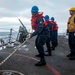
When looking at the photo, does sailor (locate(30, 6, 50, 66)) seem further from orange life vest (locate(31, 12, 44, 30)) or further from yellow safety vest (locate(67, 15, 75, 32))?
yellow safety vest (locate(67, 15, 75, 32))

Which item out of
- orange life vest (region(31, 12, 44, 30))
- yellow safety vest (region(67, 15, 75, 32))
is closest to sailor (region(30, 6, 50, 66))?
orange life vest (region(31, 12, 44, 30))

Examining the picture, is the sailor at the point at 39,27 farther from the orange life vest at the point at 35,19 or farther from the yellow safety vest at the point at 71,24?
the yellow safety vest at the point at 71,24

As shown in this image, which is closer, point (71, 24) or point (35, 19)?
point (35, 19)

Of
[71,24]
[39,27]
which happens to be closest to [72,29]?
[71,24]

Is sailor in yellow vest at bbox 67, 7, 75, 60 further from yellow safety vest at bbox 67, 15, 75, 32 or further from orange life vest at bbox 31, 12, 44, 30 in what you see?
orange life vest at bbox 31, 12, 44, 30

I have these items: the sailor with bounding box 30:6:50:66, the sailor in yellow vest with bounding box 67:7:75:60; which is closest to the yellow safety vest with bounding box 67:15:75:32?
the sailor in yellow vest with bounding box 67:7:75:60

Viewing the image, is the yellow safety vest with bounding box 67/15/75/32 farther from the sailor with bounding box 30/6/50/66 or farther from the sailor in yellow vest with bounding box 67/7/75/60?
A: the sailor with bounding box 30/6/50/66

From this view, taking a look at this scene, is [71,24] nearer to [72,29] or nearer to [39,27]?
[72,29]

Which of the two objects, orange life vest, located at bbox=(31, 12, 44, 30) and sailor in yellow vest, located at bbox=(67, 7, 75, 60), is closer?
orange life vest, located at bbox=(31, 12, 44, 30)

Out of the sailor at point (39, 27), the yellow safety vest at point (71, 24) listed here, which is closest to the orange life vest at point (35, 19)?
the sailor at point (39, 27)

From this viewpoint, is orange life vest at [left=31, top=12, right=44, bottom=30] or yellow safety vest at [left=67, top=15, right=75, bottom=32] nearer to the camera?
orange life vest at [left=31, top=12, right=44, bottom=30]

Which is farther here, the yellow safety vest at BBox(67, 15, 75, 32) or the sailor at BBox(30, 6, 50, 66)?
the yellow safety vest at BBox(67, 15, 75, 32)

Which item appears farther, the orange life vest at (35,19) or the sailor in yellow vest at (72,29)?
the sailor in yellow vest at (72,29)

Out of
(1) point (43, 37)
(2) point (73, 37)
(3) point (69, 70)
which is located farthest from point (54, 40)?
(3) point (69, 70)
